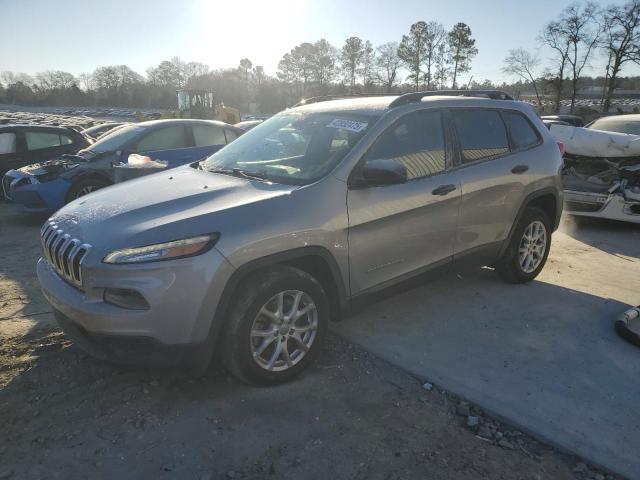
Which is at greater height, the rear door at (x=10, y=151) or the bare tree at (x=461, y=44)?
the bare tree at (x=461, y=44)

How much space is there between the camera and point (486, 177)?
422 centimetres

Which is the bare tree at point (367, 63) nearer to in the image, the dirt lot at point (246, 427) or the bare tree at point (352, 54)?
the bare tree at point (352, 54)

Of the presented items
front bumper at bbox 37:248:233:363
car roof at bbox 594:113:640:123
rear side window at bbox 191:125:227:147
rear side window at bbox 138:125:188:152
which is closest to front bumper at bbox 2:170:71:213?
rear side window at bbox 138:125:188:152

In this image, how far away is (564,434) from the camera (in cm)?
273

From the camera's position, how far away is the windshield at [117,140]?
8.22 metres

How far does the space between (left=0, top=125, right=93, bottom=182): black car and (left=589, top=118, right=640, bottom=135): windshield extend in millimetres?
10259

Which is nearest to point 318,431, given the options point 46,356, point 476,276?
point 46,356

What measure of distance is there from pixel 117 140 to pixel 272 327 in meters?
6.58

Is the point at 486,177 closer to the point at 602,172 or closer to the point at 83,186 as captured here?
the point at 602,172

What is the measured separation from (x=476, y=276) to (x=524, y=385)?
84.3 inches

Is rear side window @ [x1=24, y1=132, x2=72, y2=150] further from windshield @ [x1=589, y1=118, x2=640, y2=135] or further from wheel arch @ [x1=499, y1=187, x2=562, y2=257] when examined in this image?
windshield @ [x1=589, y1=118, x2=640, y2=135]

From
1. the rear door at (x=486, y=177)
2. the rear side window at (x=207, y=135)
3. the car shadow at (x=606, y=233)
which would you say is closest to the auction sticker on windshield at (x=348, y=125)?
the rear door at (x=486, y=177)

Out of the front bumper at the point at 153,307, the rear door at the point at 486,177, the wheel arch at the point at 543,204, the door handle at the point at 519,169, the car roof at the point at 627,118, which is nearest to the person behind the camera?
the front bumper at the point at 153,307

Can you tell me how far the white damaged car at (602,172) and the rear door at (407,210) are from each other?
4.62m
